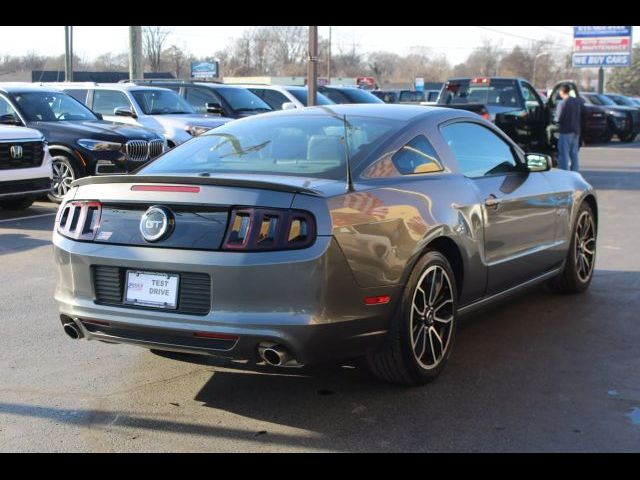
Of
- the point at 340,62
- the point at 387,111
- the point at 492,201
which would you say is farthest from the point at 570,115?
the point at 340,62

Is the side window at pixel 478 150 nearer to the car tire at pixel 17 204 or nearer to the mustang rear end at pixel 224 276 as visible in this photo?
the mustang rear end at pixel 224 276

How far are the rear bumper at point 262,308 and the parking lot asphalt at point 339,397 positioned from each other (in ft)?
0.95

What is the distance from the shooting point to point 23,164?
10.9m

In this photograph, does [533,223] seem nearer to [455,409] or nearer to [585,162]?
[455,409]

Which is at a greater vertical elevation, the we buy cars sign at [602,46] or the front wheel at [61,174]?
the we buy cars sign at [602,46]

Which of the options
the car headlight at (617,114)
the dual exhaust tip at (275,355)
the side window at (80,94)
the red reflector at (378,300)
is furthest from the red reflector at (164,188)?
the car headlight at (617,114)

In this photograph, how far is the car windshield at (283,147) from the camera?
4.66m

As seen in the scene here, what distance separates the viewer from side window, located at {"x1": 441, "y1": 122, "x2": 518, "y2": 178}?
17.6ft

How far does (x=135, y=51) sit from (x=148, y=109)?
7.44 metres

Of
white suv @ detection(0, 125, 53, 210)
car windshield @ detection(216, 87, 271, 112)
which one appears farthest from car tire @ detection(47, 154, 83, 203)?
car windshield @ detection(216, 87, 271, 112)

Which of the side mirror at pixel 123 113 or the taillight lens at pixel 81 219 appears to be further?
the side mirror at pixel 123 113

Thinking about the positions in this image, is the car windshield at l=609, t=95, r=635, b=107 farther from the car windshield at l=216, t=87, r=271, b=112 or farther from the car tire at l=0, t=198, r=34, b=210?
the car tire at l=0, t=198, r=34, b=210

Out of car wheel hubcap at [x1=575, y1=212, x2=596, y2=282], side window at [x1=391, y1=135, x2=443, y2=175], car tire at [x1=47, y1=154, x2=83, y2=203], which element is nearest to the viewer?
side window at [x1=391, y1=135, x2=443, y2=175]
